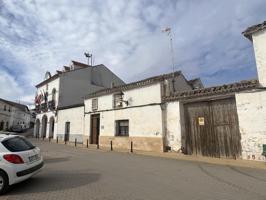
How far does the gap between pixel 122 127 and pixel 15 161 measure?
1347cm

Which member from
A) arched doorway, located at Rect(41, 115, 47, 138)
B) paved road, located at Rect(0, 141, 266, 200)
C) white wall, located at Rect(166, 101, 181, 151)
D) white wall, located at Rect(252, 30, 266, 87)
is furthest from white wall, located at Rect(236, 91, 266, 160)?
arched doorway, located at Rect(41, 115, 47, 138)

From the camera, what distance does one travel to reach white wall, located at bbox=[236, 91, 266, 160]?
11.2 m

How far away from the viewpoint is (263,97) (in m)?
11.3

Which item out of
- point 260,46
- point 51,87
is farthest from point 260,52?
point 51,87

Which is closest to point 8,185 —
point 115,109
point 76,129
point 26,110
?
point 115,109

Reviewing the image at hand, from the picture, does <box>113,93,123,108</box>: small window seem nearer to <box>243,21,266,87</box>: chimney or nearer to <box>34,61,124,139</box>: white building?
<box>34,61,124,139</box>: white building

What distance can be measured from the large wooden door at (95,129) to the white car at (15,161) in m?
14.9

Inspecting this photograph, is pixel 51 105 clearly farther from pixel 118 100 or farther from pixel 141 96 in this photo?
pixel 141 96

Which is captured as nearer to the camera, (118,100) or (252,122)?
(252,122)

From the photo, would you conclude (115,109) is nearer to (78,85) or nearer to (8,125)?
(78,85)

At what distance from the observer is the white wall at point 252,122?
442 inches

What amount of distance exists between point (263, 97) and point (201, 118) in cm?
381

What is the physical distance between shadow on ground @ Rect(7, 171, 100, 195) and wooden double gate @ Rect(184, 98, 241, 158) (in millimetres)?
8129

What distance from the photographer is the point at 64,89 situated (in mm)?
28781
